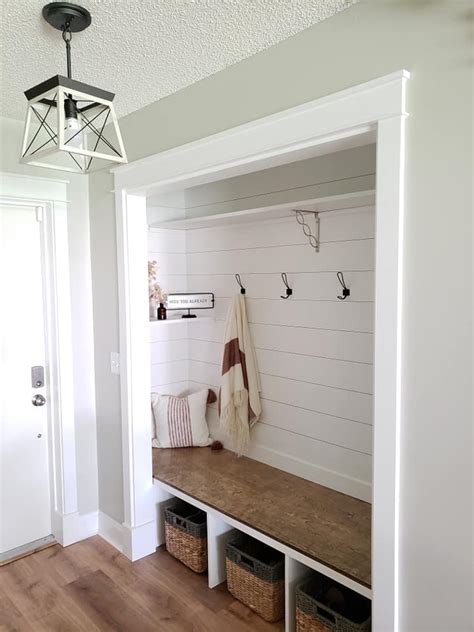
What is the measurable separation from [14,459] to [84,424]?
42 cm

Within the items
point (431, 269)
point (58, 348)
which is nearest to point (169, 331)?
point (58, 348)

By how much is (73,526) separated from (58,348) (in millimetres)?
1068

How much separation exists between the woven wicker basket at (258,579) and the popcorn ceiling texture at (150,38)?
2211mm

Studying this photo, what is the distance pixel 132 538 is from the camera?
2.83 meters

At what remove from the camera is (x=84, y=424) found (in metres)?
3.03

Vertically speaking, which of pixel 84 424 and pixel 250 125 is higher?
pixel 250 125

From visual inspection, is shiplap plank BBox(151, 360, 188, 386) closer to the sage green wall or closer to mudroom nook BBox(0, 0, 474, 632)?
mudroom nook BBox(0, 0, 474, 632)

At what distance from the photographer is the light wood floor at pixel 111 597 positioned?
2352 millimetres

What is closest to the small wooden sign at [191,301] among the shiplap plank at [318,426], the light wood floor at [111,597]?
the shiplap plank at [318,426]

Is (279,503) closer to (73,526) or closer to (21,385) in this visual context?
(73,526)

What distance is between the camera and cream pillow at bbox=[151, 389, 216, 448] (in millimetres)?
3295

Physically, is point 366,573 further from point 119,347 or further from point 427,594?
point 119,347

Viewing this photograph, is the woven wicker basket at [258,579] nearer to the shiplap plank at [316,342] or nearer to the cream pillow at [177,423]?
the cream pillow at [177,423]

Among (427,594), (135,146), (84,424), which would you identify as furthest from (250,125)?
(84,424)
